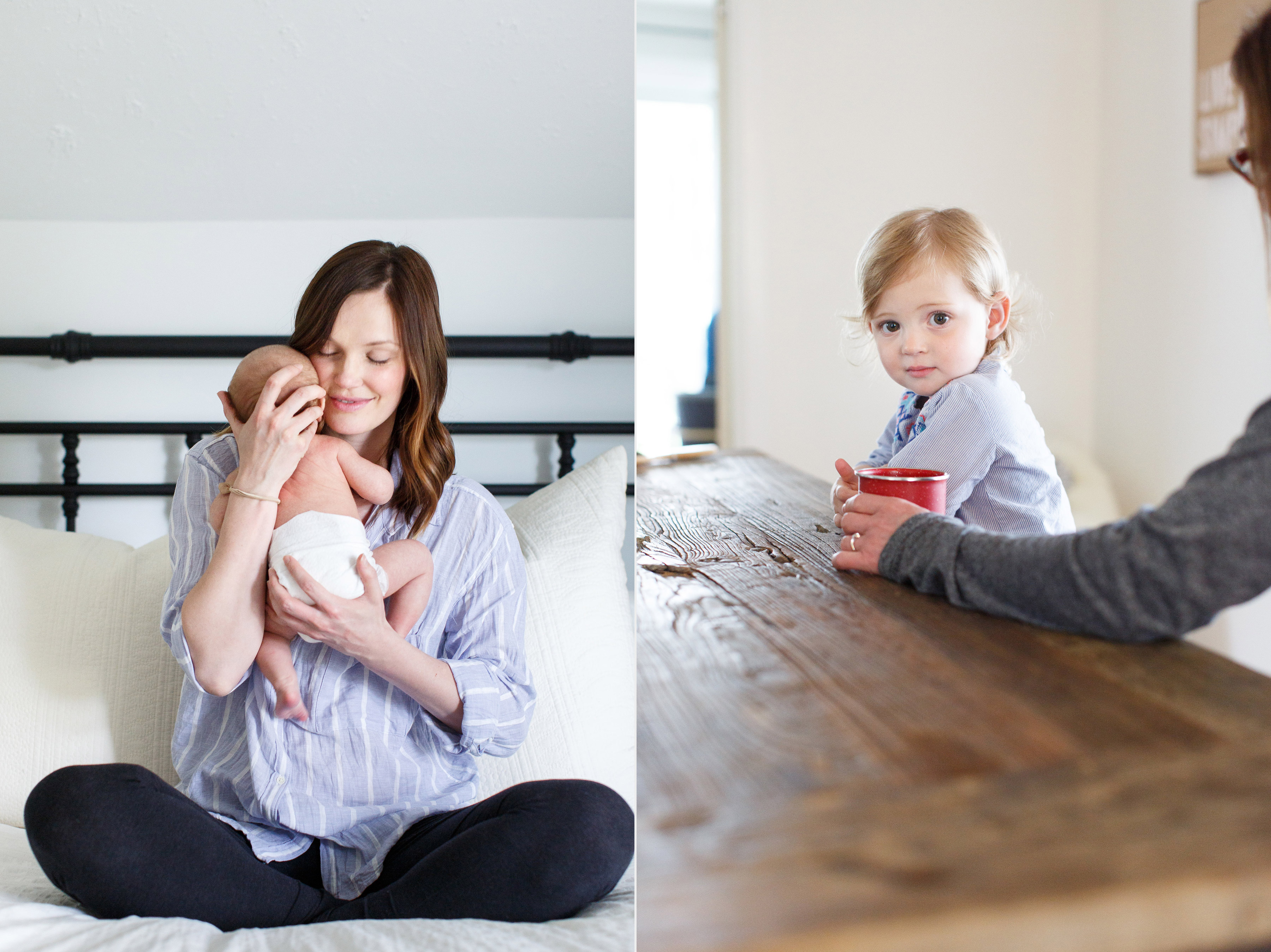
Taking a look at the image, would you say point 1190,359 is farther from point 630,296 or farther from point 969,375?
point 630,296

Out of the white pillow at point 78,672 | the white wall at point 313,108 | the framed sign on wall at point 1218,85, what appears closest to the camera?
the framed sign on wall at point 1218,85

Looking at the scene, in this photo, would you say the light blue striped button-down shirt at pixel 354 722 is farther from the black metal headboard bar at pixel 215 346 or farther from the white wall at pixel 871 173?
the white wall at pixel 871 173

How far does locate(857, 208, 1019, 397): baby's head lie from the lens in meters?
0.37

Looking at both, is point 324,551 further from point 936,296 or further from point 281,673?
point 936,296

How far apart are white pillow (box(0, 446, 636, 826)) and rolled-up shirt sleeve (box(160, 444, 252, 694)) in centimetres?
20

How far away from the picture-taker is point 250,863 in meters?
0.76

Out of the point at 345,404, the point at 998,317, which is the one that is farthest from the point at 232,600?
the point at 998,317

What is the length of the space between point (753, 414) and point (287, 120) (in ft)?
3.05

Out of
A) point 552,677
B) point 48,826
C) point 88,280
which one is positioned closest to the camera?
point 48,826

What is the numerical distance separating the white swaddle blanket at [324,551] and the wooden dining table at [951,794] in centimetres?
46

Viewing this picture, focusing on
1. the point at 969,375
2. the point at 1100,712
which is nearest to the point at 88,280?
the point at 969,375

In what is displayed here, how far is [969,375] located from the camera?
0.38 meters

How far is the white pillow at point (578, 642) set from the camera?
3.27 ft

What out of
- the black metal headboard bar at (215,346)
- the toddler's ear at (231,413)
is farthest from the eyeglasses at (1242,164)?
the black metal headboard bar at (215,346)
